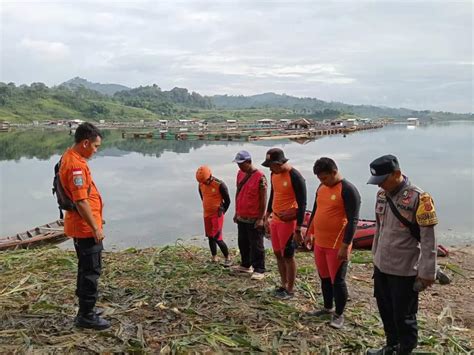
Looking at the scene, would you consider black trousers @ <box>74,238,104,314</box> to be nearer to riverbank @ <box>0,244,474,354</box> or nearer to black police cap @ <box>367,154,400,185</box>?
riverbank @ <box>0,244,474,354</box>

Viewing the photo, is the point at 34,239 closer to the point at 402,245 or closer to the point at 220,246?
the point at 220,246

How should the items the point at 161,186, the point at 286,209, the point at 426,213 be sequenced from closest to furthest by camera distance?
the point at 426,213, the point at 286,209, the point at 161,186

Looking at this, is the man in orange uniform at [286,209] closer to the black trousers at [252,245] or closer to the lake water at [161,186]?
the black trousers at [252,245]

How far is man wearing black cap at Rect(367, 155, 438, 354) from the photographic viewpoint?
345cm

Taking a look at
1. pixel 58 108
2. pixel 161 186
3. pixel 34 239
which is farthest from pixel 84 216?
pixel 58 108

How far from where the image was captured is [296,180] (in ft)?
17.5

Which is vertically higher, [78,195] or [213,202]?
[78,195]

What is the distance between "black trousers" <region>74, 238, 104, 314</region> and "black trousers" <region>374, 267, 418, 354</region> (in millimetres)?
2643

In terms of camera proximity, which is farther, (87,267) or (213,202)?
(213,202)

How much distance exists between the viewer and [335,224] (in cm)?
457

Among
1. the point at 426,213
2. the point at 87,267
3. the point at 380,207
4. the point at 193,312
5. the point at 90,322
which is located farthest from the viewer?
the point at 193,312

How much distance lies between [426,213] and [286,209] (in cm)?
214

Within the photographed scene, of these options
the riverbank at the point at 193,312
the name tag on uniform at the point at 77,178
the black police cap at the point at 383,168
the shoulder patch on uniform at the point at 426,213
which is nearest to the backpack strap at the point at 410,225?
the shoulder patch on uniform at the point at 426,213

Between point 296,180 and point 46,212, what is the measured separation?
16356mm
